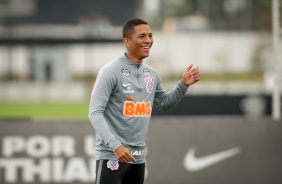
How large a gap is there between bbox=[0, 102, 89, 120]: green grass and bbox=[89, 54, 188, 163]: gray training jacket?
18.9m

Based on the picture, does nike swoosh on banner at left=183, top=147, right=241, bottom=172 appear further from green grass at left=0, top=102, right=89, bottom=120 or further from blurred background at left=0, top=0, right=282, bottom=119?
blurred background at left=0, top=0, right=282, bottom=119

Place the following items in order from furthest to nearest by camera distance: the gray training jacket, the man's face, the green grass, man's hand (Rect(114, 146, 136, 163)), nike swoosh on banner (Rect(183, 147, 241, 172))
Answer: the green grass < nike swoosh on banner (Rect(183, 147, 241, 172)) < the man's face < the gray training jacket < man's hand (Rect(114, 146, 136, 163))

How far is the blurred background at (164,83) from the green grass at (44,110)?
6 centimetres

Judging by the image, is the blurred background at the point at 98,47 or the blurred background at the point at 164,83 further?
the blurred background at the point at 98,47

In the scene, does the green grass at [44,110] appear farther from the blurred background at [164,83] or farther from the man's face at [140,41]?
the man's face at [140,41]

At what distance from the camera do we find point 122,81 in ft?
21.5

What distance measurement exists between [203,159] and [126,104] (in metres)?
4.46

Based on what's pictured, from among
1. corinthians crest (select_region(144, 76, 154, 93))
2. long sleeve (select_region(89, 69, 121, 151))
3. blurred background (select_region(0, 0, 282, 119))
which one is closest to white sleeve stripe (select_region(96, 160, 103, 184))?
long sleeve (select_region(89, 69, 121, 151))

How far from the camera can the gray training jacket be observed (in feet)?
21.1

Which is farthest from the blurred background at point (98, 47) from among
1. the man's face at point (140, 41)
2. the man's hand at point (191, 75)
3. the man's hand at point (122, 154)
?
the man's hand at point (122, 154)

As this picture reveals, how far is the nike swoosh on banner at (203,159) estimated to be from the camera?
35.4 ft

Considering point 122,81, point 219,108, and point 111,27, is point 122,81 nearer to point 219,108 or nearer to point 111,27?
point 219,108

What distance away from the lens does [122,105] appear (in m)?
6.57

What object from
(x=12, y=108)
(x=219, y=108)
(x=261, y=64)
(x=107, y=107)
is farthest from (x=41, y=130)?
(x=261, y=64)
